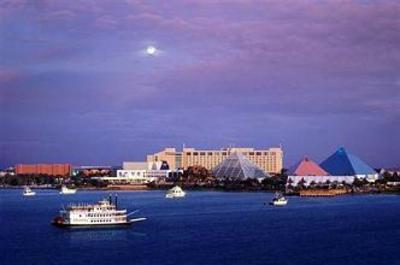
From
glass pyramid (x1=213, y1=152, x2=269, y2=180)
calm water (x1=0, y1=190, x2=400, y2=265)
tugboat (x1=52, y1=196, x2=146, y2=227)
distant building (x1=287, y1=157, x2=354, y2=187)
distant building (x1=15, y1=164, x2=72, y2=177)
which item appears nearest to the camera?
A: calm water (x1=0, y1=190, x2=400, y2=265)

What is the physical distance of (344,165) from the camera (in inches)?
1410

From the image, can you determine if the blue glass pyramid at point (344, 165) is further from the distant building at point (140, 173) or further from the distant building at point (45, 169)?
the distant building at point (45, 169)

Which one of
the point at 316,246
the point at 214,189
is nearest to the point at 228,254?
the point at 316,246

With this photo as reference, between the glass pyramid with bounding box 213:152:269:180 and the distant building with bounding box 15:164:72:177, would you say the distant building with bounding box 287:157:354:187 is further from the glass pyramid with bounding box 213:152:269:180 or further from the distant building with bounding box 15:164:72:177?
the distant building with bounding box 15:164:72:177

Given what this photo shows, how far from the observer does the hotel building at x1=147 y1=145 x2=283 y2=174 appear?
45625 millimetres

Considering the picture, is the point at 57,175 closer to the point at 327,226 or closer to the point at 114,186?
the point at 114,186

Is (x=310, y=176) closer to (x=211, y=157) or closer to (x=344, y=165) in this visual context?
(x=344, y=165)

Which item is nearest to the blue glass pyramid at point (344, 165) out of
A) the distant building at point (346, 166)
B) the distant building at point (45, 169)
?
the distant building at point (346, 166)

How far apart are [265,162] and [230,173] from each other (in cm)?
763

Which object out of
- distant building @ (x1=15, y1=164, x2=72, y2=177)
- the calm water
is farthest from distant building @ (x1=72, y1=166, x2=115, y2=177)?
the calm water

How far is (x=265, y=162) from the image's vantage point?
4597 centimetres

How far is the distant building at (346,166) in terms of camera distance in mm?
35219

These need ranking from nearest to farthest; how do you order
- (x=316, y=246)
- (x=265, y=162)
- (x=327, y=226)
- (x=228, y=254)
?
1. (x=228, y=254)
2. (x=316, y=246)
3. (x=327, y=226)
4. (x=265, y=162)

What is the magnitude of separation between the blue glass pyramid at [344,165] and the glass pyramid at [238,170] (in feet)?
11.4
